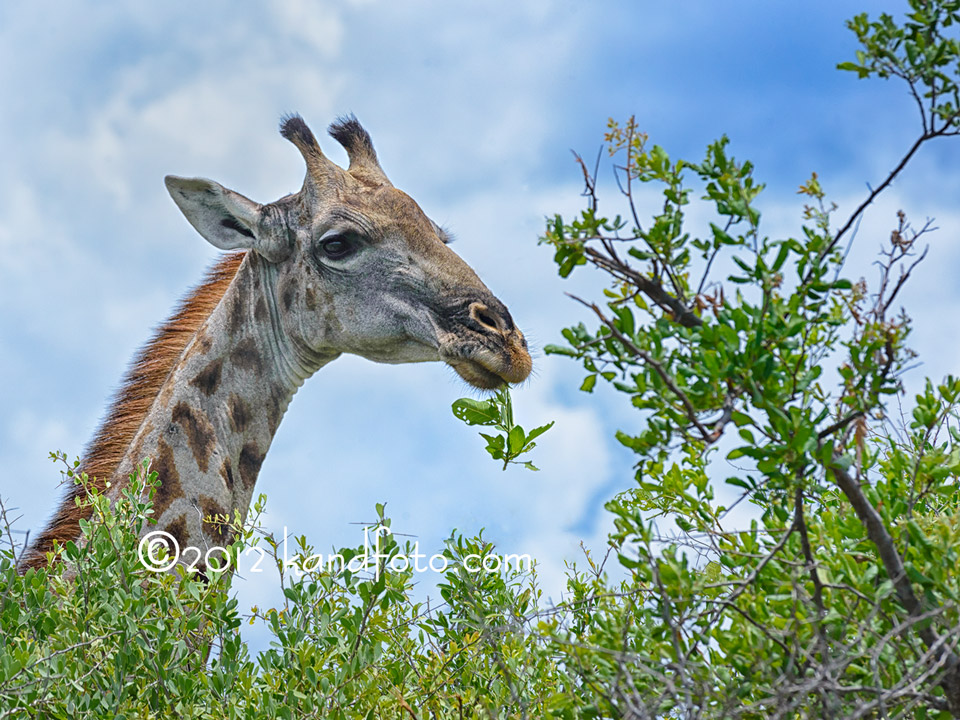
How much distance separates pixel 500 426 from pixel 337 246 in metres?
1.92

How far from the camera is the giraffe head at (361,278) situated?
5633mm

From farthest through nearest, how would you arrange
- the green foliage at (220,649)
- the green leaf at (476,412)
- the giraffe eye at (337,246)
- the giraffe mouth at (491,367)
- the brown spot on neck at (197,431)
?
the giraffe eye at (337,246) → the brown spot on neck at (197,431) → the giraffe mouth at (491,367) → the green leaf at (476,412) → the green foliage at (220,649)

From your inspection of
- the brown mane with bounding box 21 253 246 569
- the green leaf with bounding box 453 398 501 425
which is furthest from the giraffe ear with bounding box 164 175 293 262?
the green leaf with bounding box 453 398 501 425

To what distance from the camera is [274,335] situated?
6.02m

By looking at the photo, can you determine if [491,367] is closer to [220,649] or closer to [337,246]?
[337,246]

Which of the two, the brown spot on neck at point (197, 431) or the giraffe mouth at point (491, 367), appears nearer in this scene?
the giraffe mouth at point (491, 367)

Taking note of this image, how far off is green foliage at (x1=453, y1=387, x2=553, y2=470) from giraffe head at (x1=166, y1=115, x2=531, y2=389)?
0.78 m

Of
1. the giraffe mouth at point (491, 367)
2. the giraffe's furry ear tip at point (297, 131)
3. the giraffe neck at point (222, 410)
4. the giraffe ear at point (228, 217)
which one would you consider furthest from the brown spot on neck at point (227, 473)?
the giraffe's furry ear tip at point (297, 131)

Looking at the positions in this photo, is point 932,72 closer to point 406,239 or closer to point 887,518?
point 887,518

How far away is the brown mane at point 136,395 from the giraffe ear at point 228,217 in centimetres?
60

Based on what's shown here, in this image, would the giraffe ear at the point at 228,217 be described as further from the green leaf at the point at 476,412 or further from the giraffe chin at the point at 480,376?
the green leaf at the point at 476,412

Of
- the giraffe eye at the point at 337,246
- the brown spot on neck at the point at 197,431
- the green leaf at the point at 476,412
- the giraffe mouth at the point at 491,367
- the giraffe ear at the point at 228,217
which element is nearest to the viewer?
the green leaf at the point at 476,412

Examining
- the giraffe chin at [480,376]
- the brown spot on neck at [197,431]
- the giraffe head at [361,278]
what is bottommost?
the brown spot on neck at [197,431]

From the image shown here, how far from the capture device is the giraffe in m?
5.58
